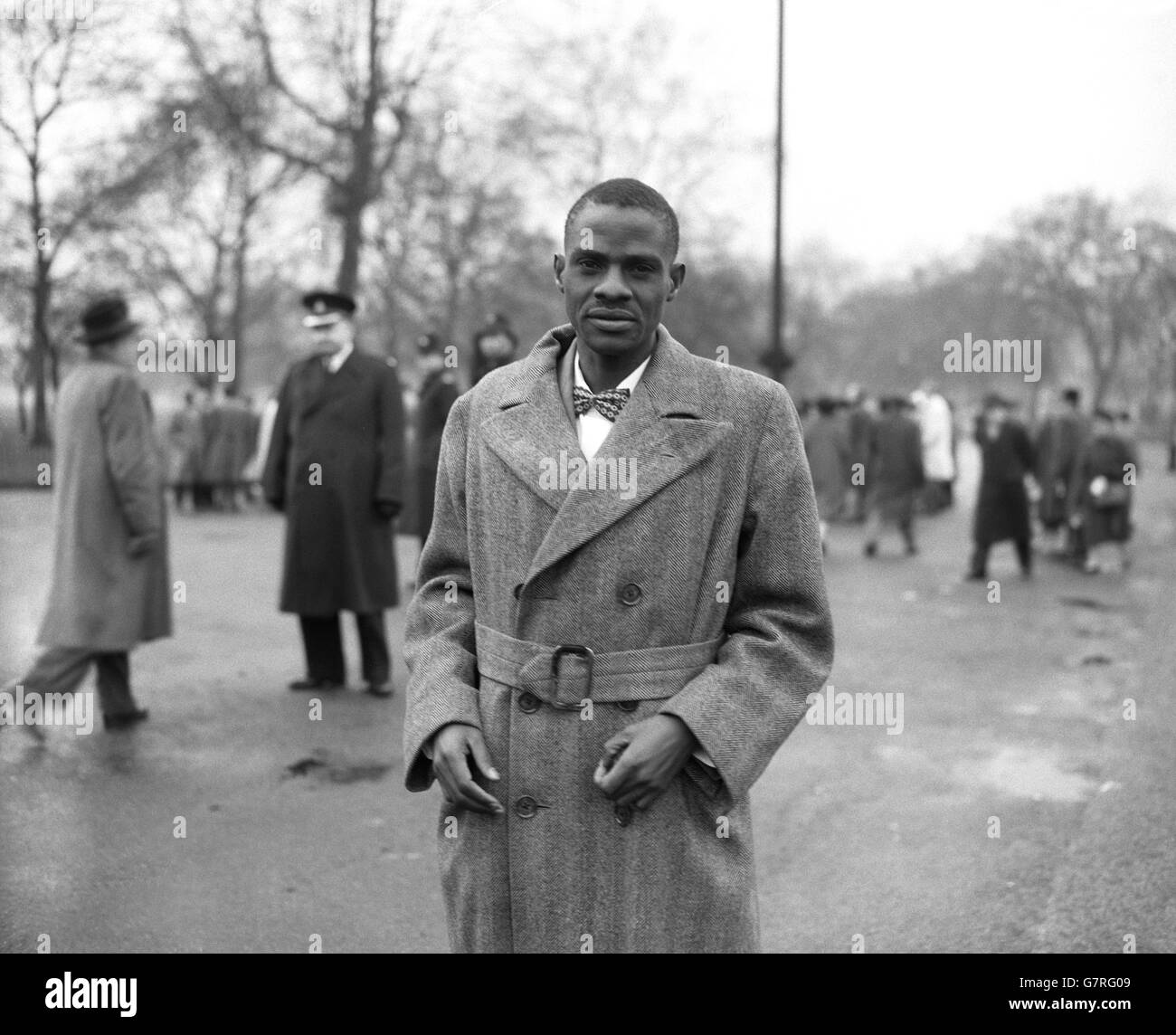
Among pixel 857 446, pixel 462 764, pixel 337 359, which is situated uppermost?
pixel 337 359

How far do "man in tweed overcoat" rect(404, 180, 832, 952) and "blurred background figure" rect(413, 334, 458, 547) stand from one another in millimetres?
6619

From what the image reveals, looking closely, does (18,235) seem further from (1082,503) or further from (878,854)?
(878,854)

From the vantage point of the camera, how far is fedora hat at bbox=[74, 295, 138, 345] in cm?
642

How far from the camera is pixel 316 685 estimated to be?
742 centimetres

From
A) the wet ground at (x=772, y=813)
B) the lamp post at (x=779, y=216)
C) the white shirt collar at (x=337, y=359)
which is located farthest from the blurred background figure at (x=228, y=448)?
the white shirt collar at (x=337, y=359)

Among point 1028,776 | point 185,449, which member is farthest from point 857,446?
point 1028,776

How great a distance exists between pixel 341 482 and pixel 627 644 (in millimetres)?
5220

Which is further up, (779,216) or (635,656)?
(779,216)

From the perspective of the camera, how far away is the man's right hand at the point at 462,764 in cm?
216

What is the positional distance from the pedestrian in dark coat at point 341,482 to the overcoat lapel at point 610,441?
16.4 ft

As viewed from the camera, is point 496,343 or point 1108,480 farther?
point 1108,480

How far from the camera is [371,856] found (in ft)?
15.5

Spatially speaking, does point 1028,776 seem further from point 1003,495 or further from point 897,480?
point 897,480

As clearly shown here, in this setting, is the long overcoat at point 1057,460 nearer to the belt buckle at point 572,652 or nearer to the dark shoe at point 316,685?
the dark shoe at point 316,685
